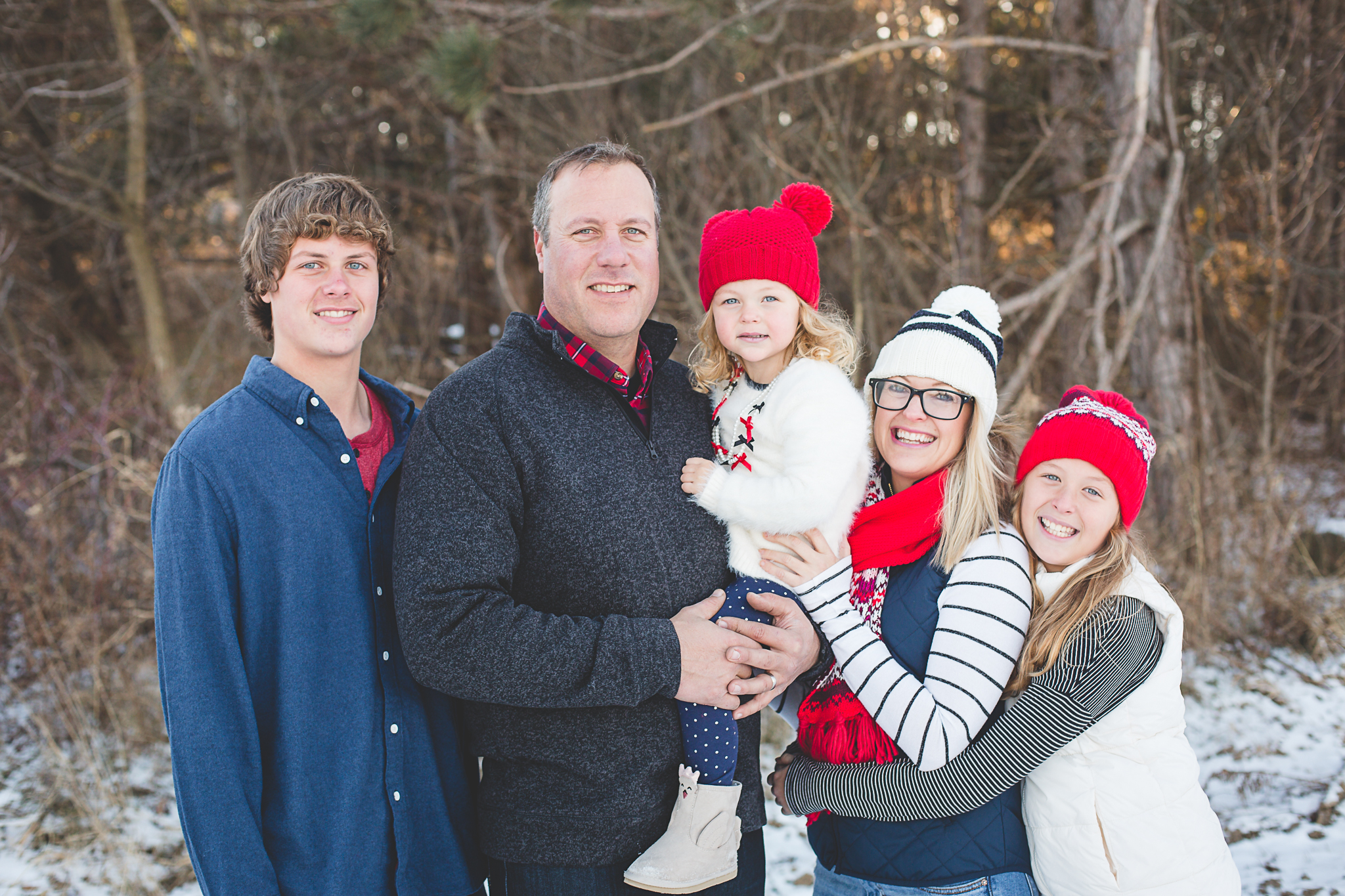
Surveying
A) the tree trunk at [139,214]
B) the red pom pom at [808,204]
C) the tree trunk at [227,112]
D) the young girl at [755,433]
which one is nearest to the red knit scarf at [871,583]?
the young girl at [755,433]

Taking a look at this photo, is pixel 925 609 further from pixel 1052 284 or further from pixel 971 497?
pixel 1052 284

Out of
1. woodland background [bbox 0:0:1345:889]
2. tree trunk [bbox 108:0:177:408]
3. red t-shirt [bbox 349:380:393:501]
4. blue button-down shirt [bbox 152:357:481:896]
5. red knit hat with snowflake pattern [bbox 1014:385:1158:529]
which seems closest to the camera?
blue button-down shirt [bbox 152:357:481:896]

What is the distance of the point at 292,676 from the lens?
174 centimetres

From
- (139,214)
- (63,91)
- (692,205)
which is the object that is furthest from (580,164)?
(63,91)

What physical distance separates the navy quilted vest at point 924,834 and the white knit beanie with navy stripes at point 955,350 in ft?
1.34

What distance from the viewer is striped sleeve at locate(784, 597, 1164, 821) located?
170 cm

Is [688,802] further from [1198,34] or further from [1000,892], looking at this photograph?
[1198,34]

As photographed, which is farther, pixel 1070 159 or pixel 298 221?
pixel 1070 159

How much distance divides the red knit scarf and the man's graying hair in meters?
0.91

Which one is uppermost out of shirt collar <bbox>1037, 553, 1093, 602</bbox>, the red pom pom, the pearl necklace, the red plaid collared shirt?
the red pom pom

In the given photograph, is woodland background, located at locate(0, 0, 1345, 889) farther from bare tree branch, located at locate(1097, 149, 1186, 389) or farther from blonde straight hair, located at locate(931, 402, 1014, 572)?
blonde straight hair, located at locate(931, 402, 1014, 572)

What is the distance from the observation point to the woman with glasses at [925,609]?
175cm

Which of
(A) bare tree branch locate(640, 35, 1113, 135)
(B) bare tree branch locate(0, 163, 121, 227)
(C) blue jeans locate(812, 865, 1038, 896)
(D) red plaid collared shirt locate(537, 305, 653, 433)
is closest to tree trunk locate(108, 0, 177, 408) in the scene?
(B) bare tree branch locate(0, 163, 121, 227)

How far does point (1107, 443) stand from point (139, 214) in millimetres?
9196
